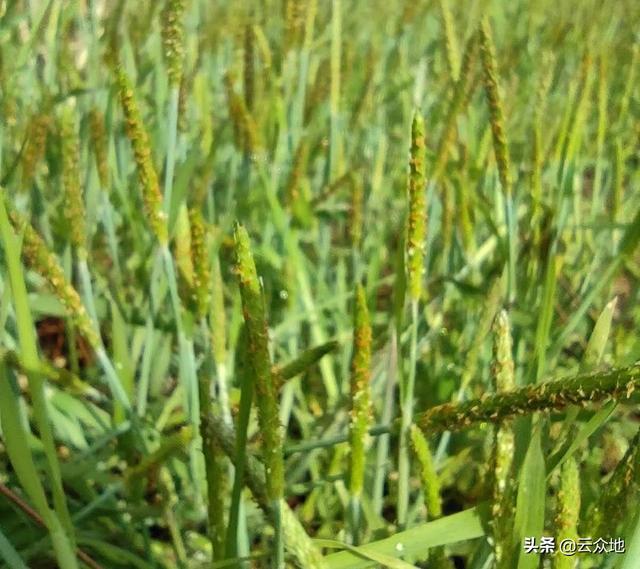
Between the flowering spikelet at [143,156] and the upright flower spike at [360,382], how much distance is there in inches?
6.9

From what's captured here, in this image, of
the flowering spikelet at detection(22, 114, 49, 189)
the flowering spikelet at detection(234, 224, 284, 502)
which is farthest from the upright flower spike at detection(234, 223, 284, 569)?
the flowering spikelet at detection(22, 114, 49, 189)

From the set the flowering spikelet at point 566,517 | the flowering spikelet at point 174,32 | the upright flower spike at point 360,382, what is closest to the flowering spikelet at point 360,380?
the upright flower spike at point 360,382

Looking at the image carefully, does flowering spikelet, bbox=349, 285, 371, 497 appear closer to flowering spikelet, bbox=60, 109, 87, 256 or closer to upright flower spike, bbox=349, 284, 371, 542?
upright flower spike, bbox=349, 284, 371, 542

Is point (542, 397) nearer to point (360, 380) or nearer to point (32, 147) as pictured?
point (360, 380)

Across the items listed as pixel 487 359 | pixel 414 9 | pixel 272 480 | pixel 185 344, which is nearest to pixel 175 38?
pixel 185 344

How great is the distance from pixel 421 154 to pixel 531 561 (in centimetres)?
21

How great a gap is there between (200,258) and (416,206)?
0.51 feet

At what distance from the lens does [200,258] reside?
1.71 feet

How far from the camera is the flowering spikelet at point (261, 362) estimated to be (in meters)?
0.32

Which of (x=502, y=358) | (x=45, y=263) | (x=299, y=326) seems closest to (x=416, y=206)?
(x=502, y=358)

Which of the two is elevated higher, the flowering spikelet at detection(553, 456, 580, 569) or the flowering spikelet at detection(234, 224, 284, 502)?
the flowering spikelet at detection(234, 224, 284, 502)

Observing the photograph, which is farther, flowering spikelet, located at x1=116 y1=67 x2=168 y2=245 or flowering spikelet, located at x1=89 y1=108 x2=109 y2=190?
flowering spikelet, located at x1=89 y1=108 x2=109 y2=190

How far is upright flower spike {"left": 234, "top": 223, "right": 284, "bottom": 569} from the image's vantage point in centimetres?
32

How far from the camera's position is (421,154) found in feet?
1.36
